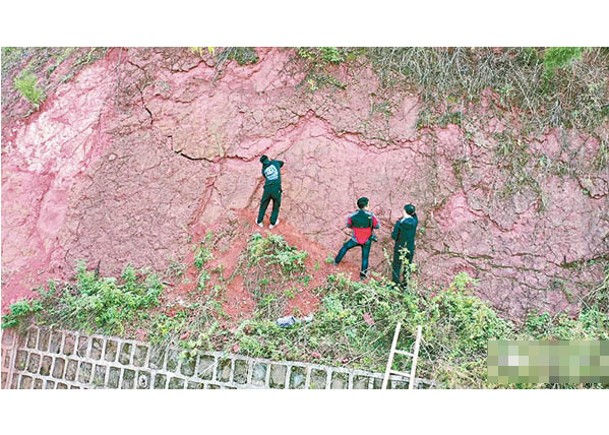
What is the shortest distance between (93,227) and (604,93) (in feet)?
17.5

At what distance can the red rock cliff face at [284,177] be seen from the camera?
19.0 feet

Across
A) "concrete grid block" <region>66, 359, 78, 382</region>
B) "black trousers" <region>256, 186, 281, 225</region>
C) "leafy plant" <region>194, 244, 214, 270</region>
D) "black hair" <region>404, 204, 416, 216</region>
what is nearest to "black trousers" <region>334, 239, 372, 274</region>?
"black hair" <region>404, 204, 416, 216</region>

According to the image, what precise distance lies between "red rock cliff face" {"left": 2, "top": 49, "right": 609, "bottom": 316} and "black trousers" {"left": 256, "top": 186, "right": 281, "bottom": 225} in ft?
0.74

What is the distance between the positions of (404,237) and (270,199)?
1276mm

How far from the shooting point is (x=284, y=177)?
595 cm

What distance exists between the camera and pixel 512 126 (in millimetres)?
6078

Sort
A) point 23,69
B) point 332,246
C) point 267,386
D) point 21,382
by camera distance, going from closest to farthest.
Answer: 1. point 267,386
2. point 21,382
3. point 332,246
4. point 23,69

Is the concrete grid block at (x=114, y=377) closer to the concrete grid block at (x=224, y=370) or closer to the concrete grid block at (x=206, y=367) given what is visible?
the concrete grid block at (x=206, y=367)

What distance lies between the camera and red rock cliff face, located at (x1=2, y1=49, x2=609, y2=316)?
5797 mm

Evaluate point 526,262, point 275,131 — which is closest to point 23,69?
point 275,131

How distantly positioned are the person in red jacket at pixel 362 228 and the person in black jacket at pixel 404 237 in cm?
20

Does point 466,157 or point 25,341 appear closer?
point 25,341

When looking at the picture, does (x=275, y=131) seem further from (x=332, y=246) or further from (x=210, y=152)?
(x=332, y=246)

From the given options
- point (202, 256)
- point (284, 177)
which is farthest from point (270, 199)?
point (202, 256)
